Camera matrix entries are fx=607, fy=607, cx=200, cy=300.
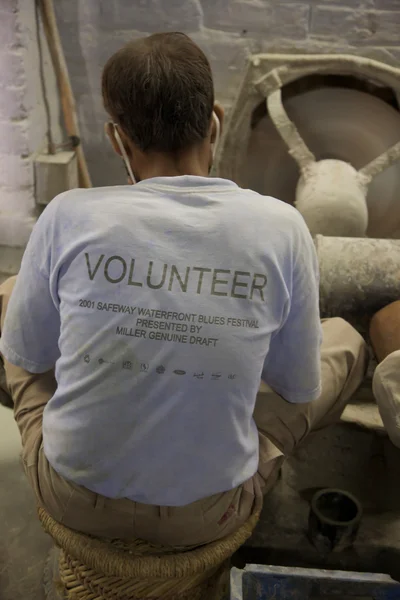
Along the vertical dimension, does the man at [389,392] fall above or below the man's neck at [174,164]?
below

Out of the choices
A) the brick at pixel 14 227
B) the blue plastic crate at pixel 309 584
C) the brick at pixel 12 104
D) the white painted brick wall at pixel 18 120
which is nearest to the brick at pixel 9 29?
the white painted brick wall at pixel 18 120

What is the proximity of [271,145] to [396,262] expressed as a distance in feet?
3.23

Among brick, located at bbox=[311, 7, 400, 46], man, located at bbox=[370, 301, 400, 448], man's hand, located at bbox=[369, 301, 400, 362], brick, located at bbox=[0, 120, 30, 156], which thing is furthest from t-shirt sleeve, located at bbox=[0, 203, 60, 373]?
brick, located at bbox=[311, 7, 400, 46]

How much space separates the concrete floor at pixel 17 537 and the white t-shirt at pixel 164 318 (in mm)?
516

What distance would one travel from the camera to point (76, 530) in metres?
1.05

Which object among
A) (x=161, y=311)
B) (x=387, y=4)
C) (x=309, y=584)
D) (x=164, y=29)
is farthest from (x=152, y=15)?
(x=309, y=584)

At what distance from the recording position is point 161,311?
886 mm

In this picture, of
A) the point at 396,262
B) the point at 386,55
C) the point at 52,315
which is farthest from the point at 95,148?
the point at 52,315

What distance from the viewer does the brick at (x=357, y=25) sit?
6.85 feet

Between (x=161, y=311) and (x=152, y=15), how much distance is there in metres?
1.63

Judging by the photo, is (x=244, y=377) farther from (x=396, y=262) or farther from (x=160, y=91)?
(x=396, y=262)

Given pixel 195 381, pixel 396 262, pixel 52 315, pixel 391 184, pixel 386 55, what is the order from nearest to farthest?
pixel 195 381, pixel 52 315, pixel 396 262, pixel 386 55, pixel 391 184

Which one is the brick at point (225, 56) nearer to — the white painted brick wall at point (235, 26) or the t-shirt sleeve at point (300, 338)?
the white painted brick wall at point (235, 26)

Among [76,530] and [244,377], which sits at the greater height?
[244,377]
